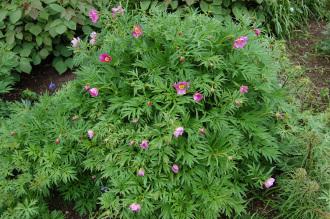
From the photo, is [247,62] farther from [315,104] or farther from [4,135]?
[4,135]

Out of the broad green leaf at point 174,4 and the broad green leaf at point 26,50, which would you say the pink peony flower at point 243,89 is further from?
the broad green leaf at point 26,50

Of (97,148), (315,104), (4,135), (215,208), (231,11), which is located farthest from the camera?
(231,11)

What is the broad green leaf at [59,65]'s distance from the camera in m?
3.98

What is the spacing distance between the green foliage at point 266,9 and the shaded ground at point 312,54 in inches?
5.1

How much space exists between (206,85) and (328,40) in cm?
261

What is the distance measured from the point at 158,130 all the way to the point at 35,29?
1.90 meters

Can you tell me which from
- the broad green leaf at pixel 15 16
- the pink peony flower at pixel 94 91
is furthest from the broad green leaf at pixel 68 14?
the pink peony flower at pixel 94 91

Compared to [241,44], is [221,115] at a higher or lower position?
lower

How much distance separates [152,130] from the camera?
8.07 feet

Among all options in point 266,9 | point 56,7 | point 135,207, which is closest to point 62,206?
point 135,207

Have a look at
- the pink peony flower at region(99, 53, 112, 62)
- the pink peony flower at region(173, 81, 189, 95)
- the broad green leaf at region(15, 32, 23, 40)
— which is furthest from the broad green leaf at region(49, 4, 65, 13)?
the pink peony flower at region(173, 81, 189, 95)

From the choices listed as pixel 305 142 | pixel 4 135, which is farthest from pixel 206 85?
pixel 4 135

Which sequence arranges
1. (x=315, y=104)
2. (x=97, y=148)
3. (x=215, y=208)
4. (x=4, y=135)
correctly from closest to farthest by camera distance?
(x=215, y=208) < (x=97, y=148) < (x=4, y=135) < (x=315, y=104)

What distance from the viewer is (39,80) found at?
13.5ft
